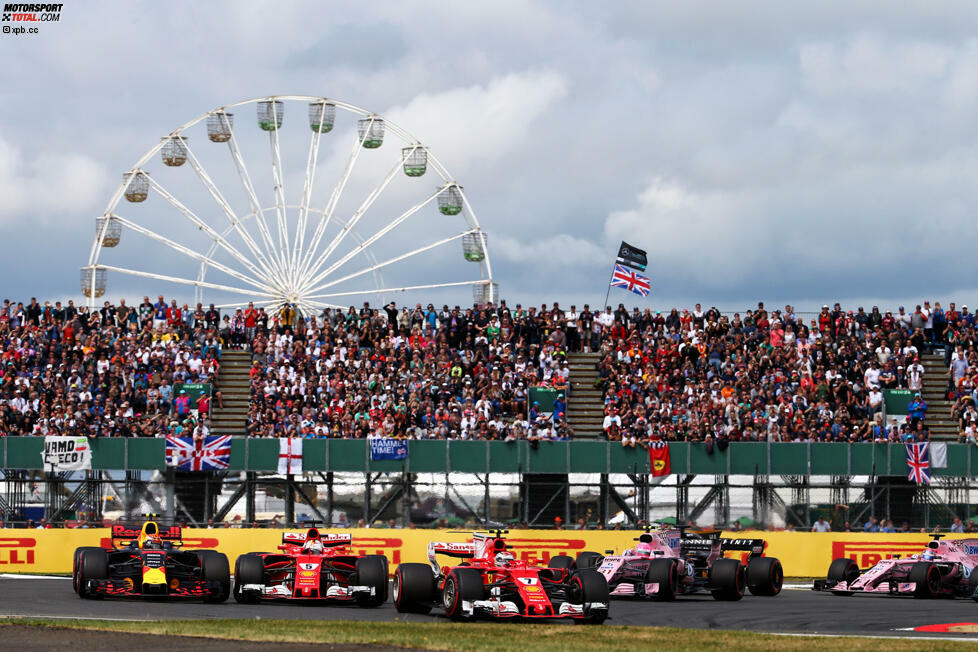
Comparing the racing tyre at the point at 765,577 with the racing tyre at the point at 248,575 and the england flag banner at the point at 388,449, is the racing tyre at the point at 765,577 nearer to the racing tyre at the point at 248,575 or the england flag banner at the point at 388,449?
the racing tyre at the point at 248,575

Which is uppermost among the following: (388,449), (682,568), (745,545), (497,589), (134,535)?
(388,449)

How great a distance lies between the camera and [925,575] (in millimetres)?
29469

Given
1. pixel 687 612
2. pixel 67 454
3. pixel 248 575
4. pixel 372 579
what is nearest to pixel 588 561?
pixel 687 612

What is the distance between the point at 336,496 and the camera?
44219 millimetres

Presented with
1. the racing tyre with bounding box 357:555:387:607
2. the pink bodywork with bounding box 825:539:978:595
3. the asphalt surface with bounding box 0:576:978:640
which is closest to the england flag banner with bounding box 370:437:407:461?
the asphalt surface with bounding box 0:576:978:640

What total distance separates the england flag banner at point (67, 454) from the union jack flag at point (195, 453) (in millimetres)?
2482

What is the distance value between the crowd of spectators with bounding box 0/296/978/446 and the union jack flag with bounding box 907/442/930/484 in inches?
21.2

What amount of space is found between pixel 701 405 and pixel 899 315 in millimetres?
8155

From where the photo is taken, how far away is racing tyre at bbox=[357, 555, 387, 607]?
25.1 meters

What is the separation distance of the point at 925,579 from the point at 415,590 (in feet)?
38.9

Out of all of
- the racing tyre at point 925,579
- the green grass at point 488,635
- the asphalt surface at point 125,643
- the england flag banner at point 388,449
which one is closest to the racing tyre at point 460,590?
the green grass at point 488,635

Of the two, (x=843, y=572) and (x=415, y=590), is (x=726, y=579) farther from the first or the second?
(x=415, y=590)

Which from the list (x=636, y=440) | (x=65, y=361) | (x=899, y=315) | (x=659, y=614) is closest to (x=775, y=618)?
(x=659, y=614)

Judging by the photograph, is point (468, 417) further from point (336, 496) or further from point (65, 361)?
point (65, 361)
